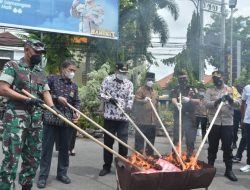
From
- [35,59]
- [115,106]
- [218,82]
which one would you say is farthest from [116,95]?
[35,59]

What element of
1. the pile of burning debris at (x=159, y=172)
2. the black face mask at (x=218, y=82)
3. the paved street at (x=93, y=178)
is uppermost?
the black face mask at (x=218, y=82)

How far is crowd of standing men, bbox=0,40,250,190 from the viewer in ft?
14.3

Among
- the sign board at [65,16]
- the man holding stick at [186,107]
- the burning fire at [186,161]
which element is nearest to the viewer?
the burning fire at [186,161]

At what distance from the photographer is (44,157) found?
5.71 meters

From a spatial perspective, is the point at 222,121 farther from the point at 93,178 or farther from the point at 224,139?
the point at 93,178

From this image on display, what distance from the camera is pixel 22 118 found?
14.4 ft

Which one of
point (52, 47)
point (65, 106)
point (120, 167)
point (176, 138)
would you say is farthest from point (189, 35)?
point (52, 47)

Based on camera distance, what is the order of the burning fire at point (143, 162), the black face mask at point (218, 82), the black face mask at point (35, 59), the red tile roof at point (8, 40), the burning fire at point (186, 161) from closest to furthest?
the black face mask at point (35, 59) → the burning fire at point (143, 162) → the burning fire at point (186, 161) → the black face mask at point (218, 82) → the red tile roof at point (8, 40)

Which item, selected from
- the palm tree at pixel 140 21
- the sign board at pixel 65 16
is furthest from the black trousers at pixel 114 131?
the palm tree at pixel 140 21

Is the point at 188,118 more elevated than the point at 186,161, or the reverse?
the point at 188,118

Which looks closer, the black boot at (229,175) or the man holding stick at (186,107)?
the black boot at (229,175)

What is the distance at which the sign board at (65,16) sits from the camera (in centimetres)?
1305

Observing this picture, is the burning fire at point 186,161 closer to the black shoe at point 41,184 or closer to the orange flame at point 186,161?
the orange flame at point 186,161

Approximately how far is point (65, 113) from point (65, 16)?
9168mm
